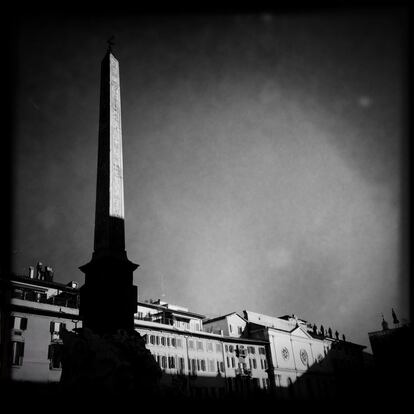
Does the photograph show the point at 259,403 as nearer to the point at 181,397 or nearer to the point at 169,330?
the point at 181,397

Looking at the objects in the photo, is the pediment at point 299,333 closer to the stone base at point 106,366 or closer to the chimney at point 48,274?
the chimney at point 48,274

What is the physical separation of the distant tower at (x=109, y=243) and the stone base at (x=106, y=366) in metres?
0.66

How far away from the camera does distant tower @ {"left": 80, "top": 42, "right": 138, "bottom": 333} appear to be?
1007 cm

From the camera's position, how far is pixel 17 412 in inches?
297

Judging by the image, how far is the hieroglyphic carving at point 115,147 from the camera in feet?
40.4

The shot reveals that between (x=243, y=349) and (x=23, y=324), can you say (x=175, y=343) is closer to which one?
(x=243, y=349)

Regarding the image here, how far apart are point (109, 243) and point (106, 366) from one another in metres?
3.74

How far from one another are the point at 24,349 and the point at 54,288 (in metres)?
5.51

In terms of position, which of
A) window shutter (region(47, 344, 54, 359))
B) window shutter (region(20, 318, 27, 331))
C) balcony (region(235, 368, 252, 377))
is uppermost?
window shutter (region(20, 318, 27, 331))

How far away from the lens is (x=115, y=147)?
13391mm

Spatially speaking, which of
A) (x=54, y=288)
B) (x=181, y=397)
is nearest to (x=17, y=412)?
(x=181, y=397)

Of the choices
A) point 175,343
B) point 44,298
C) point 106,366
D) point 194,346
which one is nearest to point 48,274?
point 44,298

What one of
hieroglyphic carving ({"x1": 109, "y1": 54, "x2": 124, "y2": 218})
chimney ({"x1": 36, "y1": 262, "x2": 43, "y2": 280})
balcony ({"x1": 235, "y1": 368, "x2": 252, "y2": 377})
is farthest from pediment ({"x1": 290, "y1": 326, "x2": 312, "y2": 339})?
hieroglyphic carving ({"x1": 109, "y1": 54, "x2": 124, "y2": 218})

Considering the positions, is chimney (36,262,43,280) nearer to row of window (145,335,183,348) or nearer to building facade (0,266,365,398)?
building facade (0,266,365,398)
